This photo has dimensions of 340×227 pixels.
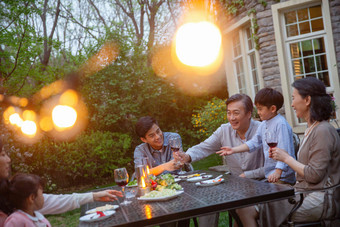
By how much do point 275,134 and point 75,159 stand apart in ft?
23.2

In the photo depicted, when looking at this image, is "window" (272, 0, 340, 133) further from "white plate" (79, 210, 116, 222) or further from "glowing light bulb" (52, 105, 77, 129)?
"glowing light bulb" (52, 105, 77, 129)

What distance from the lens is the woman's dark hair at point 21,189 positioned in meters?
2.15

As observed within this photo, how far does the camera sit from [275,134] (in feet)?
10.4

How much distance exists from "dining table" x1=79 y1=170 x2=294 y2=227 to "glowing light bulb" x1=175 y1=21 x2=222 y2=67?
11720mm

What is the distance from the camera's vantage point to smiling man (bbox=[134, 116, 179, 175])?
365 cm

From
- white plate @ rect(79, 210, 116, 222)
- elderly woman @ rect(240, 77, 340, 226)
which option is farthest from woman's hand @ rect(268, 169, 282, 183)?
white plate @ rect(79, 210, 116, 222)

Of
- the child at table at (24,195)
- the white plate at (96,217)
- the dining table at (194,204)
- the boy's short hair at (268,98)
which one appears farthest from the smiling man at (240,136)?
the child at table at (24,195)

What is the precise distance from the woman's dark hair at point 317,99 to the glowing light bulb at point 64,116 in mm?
9150

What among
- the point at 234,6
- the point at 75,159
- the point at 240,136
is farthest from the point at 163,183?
the point at 234,6

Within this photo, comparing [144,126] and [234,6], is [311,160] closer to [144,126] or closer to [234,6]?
[144,126]

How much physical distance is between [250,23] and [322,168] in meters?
7.08

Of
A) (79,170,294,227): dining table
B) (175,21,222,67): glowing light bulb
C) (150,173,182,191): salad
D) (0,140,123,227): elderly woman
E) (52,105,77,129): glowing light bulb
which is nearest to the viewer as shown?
(79,170,294,227): dining table

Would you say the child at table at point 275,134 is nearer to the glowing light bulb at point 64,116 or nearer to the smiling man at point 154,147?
the smiling man at point 154,147

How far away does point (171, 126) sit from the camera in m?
12.8
